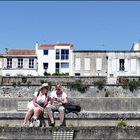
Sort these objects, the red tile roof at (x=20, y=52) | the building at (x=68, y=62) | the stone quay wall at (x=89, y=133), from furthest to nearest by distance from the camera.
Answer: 1. the red tile roof at (x=20, y=52)
2. the building at (x=68, y=62)
3. the stone quay wall at (x=89, y=133)

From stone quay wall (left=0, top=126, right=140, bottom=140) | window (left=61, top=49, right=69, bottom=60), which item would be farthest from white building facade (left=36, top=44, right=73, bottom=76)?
stone quay wall (left=0, top=126, right=140, bottom=140)

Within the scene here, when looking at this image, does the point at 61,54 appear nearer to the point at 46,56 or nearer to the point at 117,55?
the point at 46,56

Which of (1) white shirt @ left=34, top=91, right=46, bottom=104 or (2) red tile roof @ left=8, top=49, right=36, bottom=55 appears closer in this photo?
(1) white shirt @ left=34, top=91, right=46, bottom=104

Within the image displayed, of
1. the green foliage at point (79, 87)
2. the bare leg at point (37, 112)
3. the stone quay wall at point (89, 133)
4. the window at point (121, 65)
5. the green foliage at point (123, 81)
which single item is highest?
the window at point (121, 65)

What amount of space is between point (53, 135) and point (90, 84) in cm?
4470

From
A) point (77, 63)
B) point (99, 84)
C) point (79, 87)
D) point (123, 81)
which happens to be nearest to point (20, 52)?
point (77, 63)

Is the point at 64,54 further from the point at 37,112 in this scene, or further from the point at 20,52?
the point at 37,112

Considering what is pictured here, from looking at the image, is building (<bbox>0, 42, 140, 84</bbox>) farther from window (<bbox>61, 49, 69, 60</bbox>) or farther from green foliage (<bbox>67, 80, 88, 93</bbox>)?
green foliage (<bbox>67, 80, 88, 93</bbox>)

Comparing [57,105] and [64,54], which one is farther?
[64,54]

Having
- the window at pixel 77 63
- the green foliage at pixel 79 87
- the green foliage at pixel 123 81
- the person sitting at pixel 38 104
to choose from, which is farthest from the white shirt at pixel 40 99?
the window at pixel 77 63

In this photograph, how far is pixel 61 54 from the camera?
86562 mm

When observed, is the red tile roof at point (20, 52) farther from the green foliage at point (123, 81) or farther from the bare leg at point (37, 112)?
the bare leg at point (37, 112)

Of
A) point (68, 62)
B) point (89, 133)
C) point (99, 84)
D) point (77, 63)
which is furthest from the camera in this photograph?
point (68, 62)

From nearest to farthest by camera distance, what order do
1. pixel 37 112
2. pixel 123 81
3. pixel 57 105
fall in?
1. pixel 37 112
2. pixel 57 105
3. pixel 123 81
